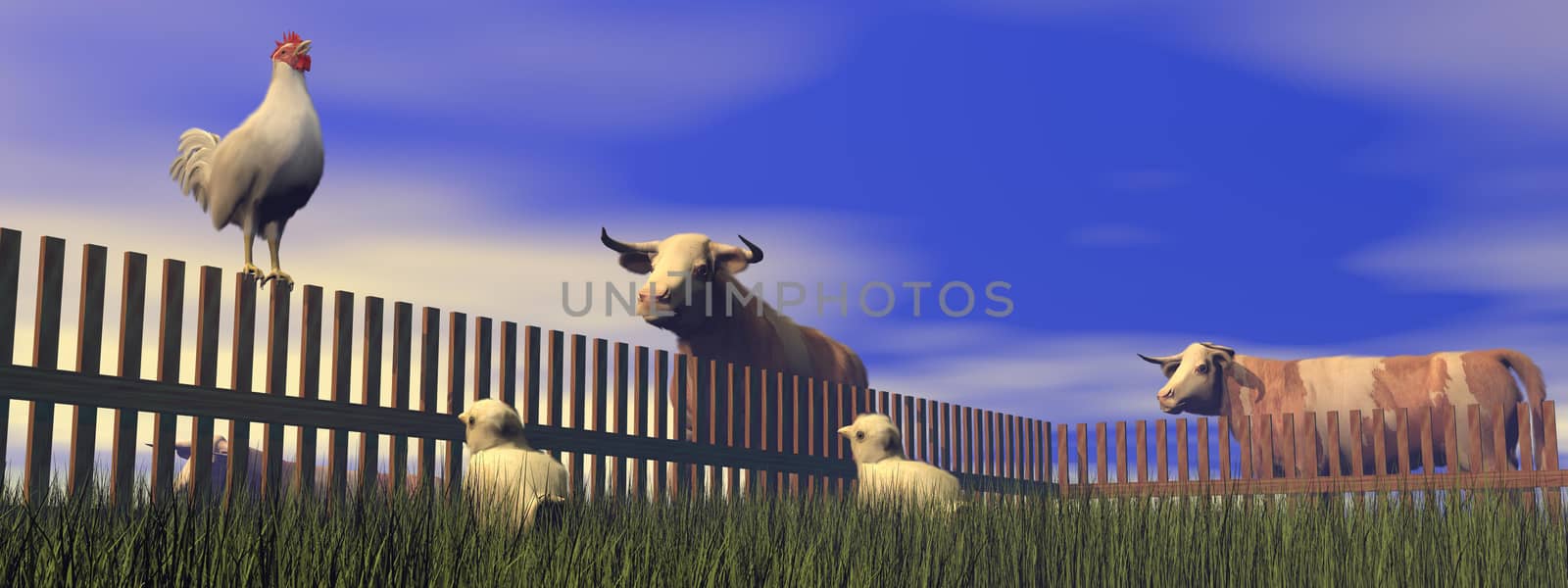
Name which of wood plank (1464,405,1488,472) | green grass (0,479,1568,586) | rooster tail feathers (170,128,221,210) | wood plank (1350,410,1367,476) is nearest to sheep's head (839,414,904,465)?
green grass (0,479,1568,586)

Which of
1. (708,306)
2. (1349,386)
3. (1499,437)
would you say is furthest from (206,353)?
(1349,386)

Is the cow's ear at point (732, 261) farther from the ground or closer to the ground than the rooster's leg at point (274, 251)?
farther from the ground

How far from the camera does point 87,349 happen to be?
6.58 metres

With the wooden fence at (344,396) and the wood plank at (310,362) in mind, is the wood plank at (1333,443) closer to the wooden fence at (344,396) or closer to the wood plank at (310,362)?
the wooden fence at (344,396)

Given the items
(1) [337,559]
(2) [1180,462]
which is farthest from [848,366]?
(1) [337,559]

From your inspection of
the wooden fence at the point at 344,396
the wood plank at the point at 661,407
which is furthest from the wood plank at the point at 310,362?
the wood plank at the point at 661,407

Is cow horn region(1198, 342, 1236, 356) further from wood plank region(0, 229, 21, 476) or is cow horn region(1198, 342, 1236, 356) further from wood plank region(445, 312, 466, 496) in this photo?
wood plank region(0, 229, 21, 476)

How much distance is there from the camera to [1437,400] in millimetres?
14742

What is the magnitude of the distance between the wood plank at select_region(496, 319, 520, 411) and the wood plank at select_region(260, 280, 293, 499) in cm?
144

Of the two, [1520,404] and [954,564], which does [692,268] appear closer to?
[954,564]

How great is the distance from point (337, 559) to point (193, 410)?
12.3 ft

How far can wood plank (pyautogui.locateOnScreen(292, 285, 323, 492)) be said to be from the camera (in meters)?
7.33

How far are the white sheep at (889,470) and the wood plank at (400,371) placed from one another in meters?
2.69

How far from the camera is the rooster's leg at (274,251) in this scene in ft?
24.5
